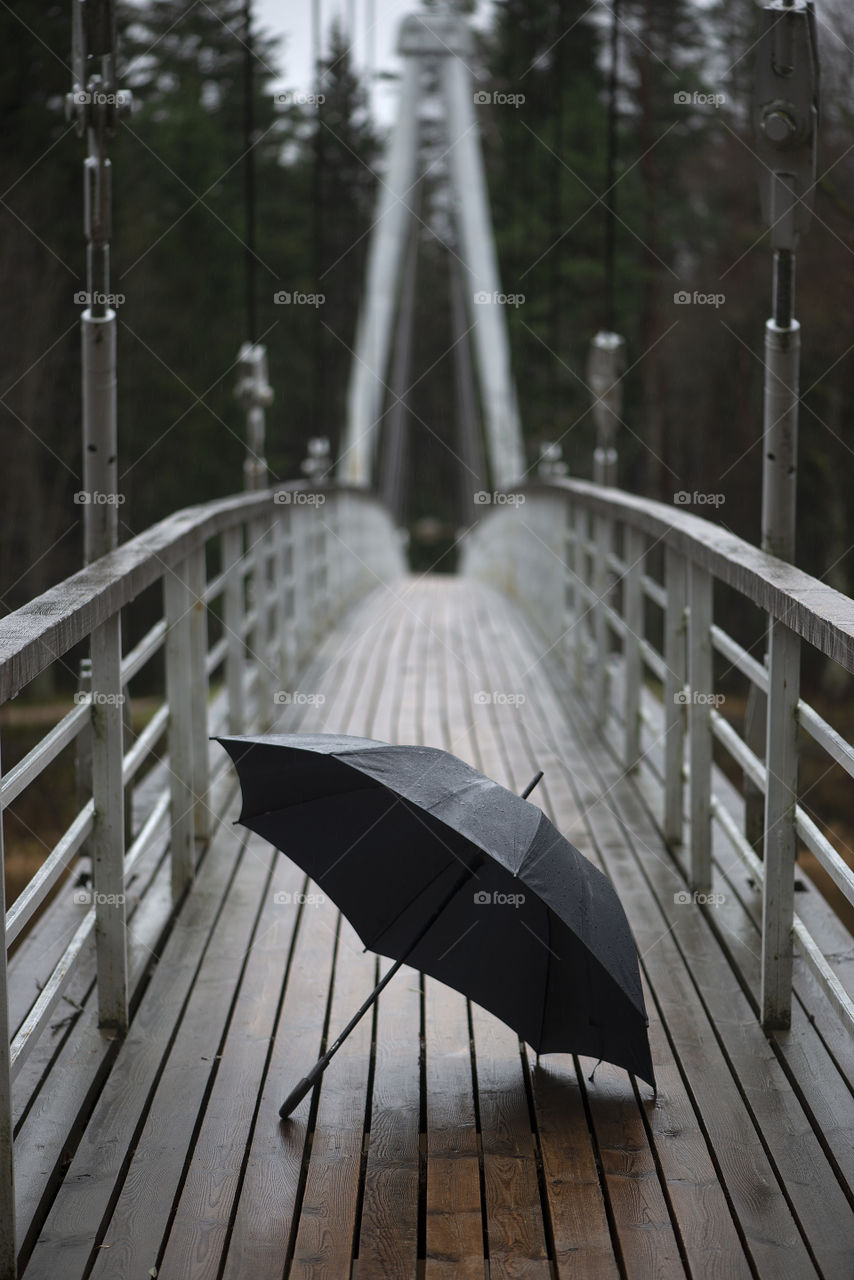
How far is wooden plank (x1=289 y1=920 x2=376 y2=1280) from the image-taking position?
59.2 inches

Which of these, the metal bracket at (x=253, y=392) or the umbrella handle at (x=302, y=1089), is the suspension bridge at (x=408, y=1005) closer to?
the umbrella handle at (x=302, y=1089)

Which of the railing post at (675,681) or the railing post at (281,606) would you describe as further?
the railing post at (281,606)

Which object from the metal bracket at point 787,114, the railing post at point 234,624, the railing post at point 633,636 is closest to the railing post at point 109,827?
the metal bracket at point 787,114

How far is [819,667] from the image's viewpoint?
13.6m

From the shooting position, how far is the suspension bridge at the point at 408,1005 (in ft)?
5.05

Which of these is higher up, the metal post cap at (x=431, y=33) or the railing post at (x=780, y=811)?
the metal post cap at (x=431, y=33)

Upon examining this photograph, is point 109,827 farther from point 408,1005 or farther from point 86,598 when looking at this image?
point 408,1005

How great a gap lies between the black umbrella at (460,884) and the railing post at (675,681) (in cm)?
113

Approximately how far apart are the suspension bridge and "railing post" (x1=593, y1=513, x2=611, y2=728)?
1.56ft

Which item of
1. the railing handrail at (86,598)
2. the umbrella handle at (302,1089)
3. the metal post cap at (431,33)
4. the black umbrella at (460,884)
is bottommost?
the umbrella handle at (302,1089)

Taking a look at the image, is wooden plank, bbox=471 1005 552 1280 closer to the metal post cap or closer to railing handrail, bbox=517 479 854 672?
railing handrail, bbox=517 479 854 672

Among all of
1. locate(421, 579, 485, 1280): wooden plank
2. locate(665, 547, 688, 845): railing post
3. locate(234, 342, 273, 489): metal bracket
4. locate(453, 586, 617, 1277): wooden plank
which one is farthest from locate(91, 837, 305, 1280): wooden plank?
locate(234, 342, 273, 489): metal bracket

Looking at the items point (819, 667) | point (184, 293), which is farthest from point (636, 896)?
point (184, 293)

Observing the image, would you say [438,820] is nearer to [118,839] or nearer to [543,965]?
[543,965]
